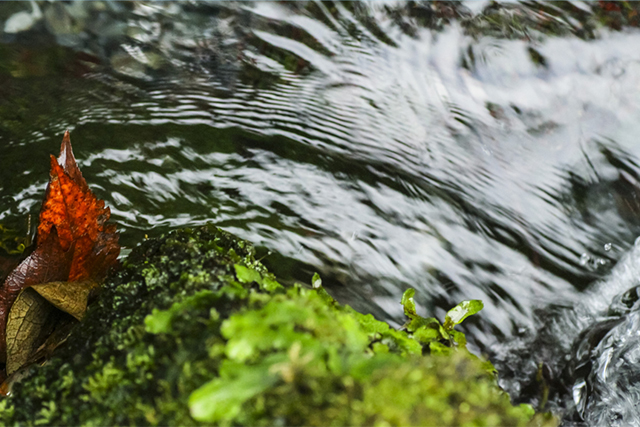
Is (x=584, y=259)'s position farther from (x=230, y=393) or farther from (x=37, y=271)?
(x=37, y=271)

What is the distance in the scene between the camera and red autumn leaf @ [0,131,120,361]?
5.24 feet

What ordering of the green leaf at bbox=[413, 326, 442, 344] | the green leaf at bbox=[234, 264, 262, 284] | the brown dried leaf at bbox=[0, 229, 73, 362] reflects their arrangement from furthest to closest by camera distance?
the brown dried leaf at bbox=[0, 229, 73, 362]
the green leaf at bbox=[413, 326, 442, 344]
the green leaf at bbox=[234, 264, 262, 284]

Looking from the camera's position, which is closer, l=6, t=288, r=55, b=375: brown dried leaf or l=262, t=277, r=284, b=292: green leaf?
l=262, t=277, r=284, b=292: green leaf

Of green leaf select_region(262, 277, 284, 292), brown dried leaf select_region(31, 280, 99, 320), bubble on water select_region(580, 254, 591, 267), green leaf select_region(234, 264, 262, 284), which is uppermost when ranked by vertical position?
green leaf select_region(234, 264, 262, 284)

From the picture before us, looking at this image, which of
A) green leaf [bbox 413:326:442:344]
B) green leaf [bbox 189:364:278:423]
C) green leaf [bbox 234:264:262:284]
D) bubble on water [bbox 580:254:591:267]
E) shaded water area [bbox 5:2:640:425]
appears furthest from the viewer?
bubble on water [bbox 580:254:591:267]

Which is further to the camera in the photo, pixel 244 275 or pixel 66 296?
pixel 66 296

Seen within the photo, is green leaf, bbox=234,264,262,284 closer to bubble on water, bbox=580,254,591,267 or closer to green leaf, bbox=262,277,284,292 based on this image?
green leaf, bbox=262,277,284,292

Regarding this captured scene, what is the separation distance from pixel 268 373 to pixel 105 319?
70 cm

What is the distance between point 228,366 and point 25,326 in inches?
46.0

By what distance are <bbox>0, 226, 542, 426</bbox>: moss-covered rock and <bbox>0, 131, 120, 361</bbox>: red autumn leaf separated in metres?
0.35

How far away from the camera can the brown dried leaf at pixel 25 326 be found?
1.55 metres

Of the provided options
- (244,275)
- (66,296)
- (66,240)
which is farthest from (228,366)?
(66,240)

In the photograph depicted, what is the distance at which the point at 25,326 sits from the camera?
158 centimetres

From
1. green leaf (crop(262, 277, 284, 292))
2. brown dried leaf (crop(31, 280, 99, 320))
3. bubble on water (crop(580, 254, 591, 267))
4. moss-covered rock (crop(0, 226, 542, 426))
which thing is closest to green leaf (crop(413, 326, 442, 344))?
moss-covered rock (crop(0, 226, 542, 426))
